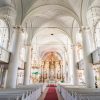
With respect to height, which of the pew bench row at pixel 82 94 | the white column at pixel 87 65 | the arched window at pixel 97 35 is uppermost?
A: the arched window at pixel 97 35

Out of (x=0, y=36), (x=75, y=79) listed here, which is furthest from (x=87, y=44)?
(x=0, y=36)

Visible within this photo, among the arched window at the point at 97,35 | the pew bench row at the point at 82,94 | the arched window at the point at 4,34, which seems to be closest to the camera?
the pew bench row at the point at 82,94

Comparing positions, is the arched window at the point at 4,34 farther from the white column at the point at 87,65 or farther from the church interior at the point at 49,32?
the white column at the point at 87,65

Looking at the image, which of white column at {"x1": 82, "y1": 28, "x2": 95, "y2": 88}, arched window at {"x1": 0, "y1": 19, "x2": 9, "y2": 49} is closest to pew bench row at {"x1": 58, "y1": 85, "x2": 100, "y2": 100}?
white column at {"x1": 82, "y1": 28, "x2": 95, "y2": 88}

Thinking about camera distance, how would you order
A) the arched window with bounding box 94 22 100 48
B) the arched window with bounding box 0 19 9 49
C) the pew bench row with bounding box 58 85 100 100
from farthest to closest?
the arched window with bounding box 94 22 100 48, the arched window with bounding box 0 19 9 49, the pew bench row with bounding box 58 85 100 100

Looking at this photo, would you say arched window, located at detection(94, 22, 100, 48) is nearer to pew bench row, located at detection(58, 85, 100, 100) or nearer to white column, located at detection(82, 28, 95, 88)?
white column, located at detection(82, 28, 95, 88)

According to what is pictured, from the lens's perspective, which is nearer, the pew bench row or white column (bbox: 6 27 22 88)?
the pew bench row

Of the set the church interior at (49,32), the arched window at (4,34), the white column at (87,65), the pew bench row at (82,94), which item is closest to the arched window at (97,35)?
the church interior at (49,32)

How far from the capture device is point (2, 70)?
14016 mm

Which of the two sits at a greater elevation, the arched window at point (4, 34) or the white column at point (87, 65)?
the arched window at point (4, 34)

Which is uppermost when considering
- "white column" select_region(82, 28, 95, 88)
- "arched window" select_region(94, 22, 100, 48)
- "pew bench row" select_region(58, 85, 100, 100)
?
"arched window" select_region(94, 22, 100, 48)

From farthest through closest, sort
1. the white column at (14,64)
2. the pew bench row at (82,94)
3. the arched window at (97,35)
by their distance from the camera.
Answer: the arched window at (97,35), the white column at (14,64), the pew bench row at (82,94)

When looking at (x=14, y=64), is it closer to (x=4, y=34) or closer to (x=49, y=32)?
(x=4, y=34)

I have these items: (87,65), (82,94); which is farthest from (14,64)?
(82,94)
